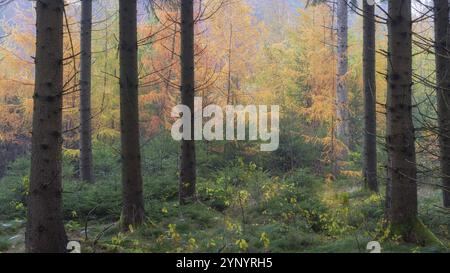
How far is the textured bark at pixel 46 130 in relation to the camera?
4.82 metres

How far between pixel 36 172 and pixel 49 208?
0.44m

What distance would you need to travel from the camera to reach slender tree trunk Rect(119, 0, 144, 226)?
7.31m

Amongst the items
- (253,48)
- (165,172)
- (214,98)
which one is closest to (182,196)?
(165,172)

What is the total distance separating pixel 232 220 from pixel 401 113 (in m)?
3.78

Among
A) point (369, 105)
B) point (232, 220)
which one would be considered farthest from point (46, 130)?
point (369, 105)

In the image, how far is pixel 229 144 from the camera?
51.6 ft

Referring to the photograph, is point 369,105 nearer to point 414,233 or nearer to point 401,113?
point 401,113

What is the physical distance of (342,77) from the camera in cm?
1633

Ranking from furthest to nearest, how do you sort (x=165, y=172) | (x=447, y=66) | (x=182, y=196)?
(x=165, y=172)
(x=182, y=196)
(x=447, y=66)

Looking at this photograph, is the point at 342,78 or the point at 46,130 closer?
the point at 46,130

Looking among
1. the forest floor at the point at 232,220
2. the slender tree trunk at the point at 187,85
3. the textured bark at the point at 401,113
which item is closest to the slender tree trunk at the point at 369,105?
the forest floor at the point at 232,220

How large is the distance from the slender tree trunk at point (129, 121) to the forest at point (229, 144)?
0.08 ft

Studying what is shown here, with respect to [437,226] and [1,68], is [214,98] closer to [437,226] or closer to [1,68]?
[1,68]

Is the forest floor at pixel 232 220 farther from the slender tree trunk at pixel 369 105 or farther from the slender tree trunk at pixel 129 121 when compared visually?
the slender tree trunk at pixel 369 105
